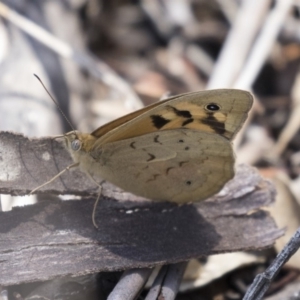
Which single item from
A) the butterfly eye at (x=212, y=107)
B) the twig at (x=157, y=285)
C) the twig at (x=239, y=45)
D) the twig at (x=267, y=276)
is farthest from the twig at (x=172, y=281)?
the twig at (x=239, y=45)

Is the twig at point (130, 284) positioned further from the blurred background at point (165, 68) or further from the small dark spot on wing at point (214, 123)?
the small dark spot on wing at point (214, 123)

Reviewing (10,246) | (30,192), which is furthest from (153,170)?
(10,246)

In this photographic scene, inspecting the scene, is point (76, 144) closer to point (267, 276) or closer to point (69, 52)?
point (267, 276)

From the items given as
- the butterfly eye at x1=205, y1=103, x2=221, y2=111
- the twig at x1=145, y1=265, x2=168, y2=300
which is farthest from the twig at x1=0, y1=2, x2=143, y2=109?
the twig at x1=145, y1=265, x2=168, y2=300

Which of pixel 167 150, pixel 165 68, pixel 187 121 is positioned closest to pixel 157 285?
pixel 167 150

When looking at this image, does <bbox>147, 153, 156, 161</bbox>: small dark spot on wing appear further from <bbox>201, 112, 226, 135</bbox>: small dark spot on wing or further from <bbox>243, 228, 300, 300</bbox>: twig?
<bbox>243, 228, 300, 300</bbox>: twig

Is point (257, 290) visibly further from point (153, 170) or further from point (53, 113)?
point (53, 113)
